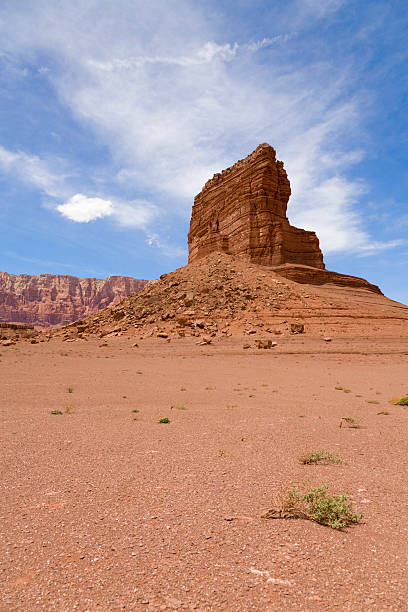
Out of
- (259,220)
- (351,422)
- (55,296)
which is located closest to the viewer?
(351,422)

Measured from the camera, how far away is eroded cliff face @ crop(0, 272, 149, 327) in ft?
Result: 512

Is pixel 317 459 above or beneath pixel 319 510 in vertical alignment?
beneath

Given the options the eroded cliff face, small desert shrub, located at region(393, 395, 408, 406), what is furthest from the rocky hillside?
the eroded cliff face

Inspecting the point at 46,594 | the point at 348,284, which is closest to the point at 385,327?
the point at 348,284

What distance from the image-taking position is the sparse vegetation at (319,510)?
117 inches

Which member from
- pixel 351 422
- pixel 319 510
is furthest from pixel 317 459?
pixel 351 422

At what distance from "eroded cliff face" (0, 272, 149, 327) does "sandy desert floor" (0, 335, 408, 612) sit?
163m

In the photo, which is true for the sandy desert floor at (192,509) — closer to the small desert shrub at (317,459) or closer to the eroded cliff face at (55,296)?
the small desert shrub at (317,459)

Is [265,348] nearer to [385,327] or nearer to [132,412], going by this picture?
[385,327]

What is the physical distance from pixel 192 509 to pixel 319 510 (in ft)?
3.81

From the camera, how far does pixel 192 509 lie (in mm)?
3117

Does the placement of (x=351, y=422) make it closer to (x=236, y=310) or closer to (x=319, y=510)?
(x=319, y=510)

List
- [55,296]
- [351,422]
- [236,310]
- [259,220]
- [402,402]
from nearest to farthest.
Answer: [351,422] < [402,402] < [236,310] < [259,220] < [55,296]

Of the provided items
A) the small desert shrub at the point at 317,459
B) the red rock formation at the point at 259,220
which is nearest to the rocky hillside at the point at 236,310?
the red rock formation at the point at 259,220
